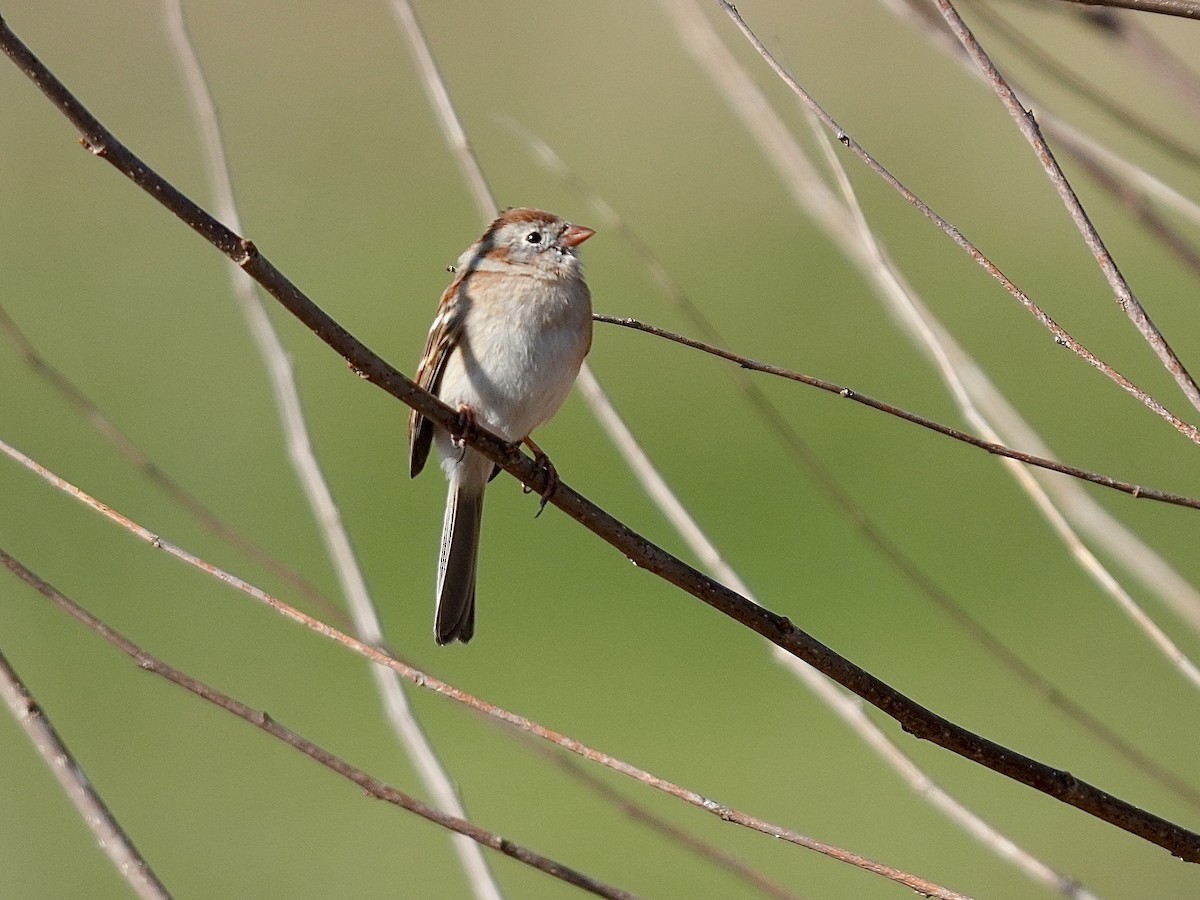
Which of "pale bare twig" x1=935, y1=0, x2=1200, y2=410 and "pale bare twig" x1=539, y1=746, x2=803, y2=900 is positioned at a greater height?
"pale bare twig" x1=935, y1=0, x2=1200, y2=410

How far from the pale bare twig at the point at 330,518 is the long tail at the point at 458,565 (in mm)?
961

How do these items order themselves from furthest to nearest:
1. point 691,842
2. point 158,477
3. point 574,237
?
point 574,237 < point 158,477 < point 691,842

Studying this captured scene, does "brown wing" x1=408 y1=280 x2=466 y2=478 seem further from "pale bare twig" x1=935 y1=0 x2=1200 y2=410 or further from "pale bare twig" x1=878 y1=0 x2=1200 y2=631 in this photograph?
"pale bare twig" x1=935 y1=0 x2=1200 y2=410

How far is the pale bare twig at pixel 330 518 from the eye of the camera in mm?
2246

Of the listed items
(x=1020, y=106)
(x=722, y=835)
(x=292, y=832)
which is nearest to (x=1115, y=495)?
(x=722, y=835)

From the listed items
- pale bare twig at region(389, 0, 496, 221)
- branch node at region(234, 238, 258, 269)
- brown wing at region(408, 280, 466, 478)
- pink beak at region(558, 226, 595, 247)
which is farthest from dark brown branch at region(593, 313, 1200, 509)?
pink beak at region(558, 226, 595, 247)

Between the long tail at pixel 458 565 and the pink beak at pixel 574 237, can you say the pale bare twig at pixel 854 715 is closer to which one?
the long tail at pixel 458 565

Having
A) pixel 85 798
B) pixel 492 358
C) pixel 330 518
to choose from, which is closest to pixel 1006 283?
pixel 85 798

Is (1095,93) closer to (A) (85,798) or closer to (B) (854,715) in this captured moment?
(B) (854,715)

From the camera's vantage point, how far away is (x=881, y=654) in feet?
21.1

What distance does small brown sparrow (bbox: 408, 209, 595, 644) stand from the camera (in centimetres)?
350

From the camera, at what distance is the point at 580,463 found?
7.34 m

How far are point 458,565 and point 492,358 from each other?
510 millimetres

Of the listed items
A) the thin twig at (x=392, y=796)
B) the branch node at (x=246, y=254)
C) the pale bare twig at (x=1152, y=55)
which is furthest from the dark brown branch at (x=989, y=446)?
the pale bare twig at (x=1152, y=55)
